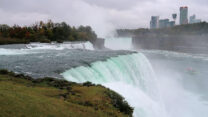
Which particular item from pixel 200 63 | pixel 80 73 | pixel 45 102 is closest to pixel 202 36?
pixel 200 63

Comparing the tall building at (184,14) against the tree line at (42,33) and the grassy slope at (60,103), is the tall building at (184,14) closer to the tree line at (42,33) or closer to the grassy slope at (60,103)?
the tree line at (42,33)

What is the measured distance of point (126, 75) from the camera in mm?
14992

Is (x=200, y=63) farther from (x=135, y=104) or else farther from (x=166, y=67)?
(x=135, y=104)

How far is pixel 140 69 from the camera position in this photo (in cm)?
1850

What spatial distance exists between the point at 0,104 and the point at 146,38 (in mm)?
88318

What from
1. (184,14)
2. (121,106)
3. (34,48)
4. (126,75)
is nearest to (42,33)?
(34,48)

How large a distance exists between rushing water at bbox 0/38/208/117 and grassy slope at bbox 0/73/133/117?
266 cm

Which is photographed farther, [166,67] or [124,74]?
[166,67]

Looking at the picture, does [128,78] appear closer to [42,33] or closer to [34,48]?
[34,48]

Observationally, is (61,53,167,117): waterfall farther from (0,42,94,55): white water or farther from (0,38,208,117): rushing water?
(0,42,94,55): white water

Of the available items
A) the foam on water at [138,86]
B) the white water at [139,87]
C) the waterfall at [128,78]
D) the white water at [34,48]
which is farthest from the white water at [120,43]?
the waterfall at [128,78]

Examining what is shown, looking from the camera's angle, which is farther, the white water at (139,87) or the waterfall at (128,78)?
the white water at (139,87)

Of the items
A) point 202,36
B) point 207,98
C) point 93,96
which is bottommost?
point 207,98

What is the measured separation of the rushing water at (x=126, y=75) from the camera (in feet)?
34.4
